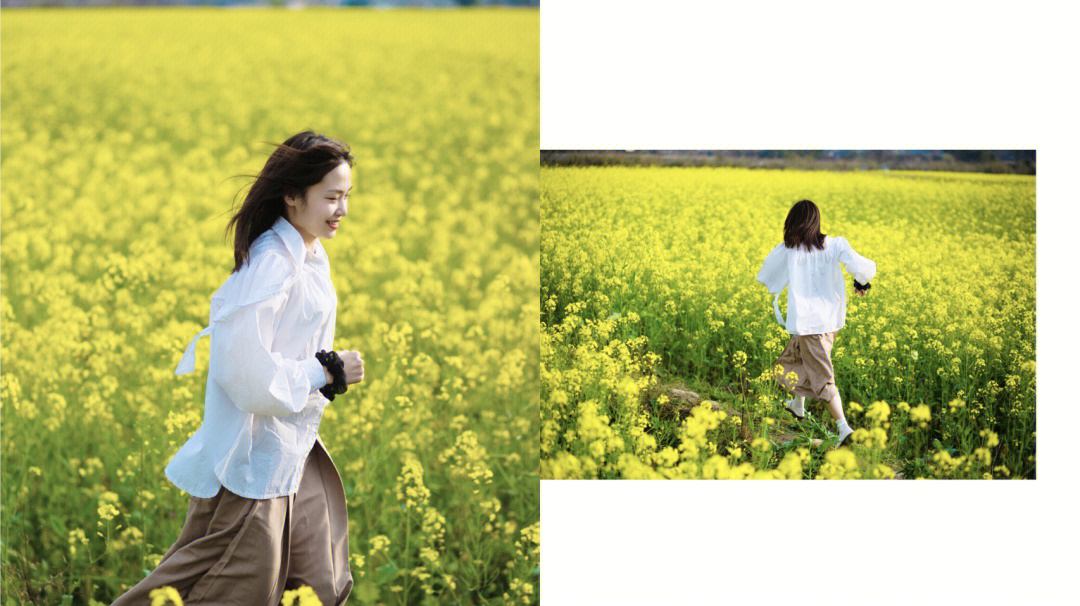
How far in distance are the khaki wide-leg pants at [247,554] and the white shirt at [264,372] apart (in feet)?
0.19

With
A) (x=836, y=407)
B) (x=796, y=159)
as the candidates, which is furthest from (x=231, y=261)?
(x=836, y=407)

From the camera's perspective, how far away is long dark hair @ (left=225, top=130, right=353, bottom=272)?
2.47m

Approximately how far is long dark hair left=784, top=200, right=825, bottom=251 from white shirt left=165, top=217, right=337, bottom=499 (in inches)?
72.6

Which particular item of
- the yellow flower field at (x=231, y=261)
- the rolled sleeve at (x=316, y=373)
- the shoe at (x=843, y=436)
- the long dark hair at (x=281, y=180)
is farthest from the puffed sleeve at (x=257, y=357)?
the shoe at (x=843, y=436)

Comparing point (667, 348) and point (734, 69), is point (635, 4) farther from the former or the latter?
point (667, 348)

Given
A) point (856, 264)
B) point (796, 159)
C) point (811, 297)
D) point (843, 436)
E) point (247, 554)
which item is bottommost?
point (247, 554)

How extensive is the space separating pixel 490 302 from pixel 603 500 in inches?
38.6

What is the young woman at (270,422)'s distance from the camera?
238cm

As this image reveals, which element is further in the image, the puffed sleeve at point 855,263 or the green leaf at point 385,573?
the puffed sleeve at point 855,263

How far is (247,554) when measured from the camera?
246 centimetres

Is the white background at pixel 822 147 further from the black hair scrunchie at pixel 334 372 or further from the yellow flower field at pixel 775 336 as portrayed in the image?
the black hair scrunchie at pixel 334 372

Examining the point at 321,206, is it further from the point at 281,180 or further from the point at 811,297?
the point at 811,297

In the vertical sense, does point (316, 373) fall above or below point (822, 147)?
below

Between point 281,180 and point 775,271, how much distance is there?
6.31 feet
